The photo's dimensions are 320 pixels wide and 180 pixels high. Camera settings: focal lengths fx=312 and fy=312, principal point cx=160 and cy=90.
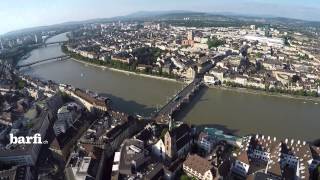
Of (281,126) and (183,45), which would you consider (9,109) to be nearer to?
(281,126)

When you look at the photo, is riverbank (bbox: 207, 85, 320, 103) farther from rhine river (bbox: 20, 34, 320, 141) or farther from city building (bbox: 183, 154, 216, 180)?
city building (bbox: 183, 154, 216, 180)

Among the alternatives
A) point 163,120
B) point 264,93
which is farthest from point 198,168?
point 264,93

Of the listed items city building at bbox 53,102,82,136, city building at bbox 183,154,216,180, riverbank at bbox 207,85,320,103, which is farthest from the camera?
riverbank at bbox 207,85,320,103

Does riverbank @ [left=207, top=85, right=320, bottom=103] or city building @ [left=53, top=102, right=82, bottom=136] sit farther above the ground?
city building @ [left=53, top=102, right=82, bottom=136]

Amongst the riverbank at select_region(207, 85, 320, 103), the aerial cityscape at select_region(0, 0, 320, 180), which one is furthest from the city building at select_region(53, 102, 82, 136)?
the riverbank at select_region(207, 85, 320, 103)

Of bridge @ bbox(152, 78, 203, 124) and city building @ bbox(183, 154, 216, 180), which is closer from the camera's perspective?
city building @ bbox(183, 154, 216, 180)

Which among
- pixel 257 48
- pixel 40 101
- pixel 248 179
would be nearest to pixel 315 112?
pixel 248 179

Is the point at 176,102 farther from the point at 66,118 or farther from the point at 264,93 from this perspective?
the point at 264,93
